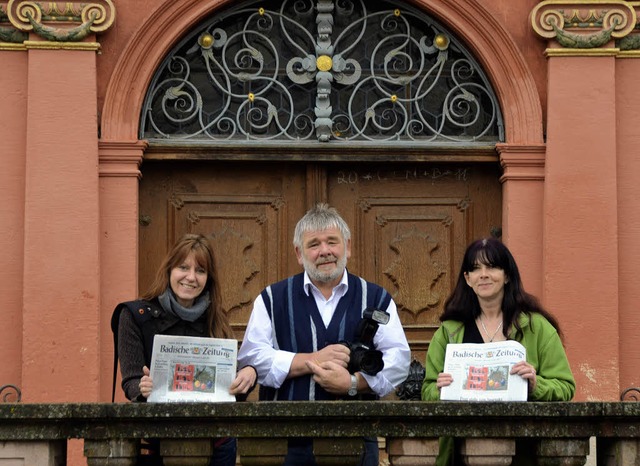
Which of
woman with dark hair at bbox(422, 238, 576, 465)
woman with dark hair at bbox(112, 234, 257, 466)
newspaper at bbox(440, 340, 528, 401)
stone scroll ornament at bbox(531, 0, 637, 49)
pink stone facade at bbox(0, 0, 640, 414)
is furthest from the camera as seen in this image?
stone scroll ornament at bbox(531, 0, 637, 49)

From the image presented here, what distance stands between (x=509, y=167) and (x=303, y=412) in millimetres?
4313

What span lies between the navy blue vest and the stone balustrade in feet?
2.25

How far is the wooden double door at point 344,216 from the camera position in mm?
10055

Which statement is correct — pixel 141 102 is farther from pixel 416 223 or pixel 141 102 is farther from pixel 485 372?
pixel 485 372

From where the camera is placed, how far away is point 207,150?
392 inches

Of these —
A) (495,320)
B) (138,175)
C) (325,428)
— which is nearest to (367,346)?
(495,320)

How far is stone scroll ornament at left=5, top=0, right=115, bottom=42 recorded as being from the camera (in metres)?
9.66

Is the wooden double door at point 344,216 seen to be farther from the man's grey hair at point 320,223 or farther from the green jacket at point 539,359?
the green jacket at point 539,359

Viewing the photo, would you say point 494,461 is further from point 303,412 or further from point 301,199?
point 301,199

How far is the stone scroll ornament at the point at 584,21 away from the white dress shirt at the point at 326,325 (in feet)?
11.8

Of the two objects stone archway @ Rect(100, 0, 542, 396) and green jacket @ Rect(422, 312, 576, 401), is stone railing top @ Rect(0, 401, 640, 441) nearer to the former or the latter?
green jacket @ Rect(422, 312, 576, 401)

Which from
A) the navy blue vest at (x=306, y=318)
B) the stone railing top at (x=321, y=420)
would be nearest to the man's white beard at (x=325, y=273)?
the navy blue vest at (x=306, y=318)

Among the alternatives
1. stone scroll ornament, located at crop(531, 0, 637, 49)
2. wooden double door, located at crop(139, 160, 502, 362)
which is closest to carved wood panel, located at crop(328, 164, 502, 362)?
wooden double door, located at crop(139, 160, 502, 362)

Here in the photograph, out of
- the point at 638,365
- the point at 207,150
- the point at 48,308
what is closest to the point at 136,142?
the point at 207,150
